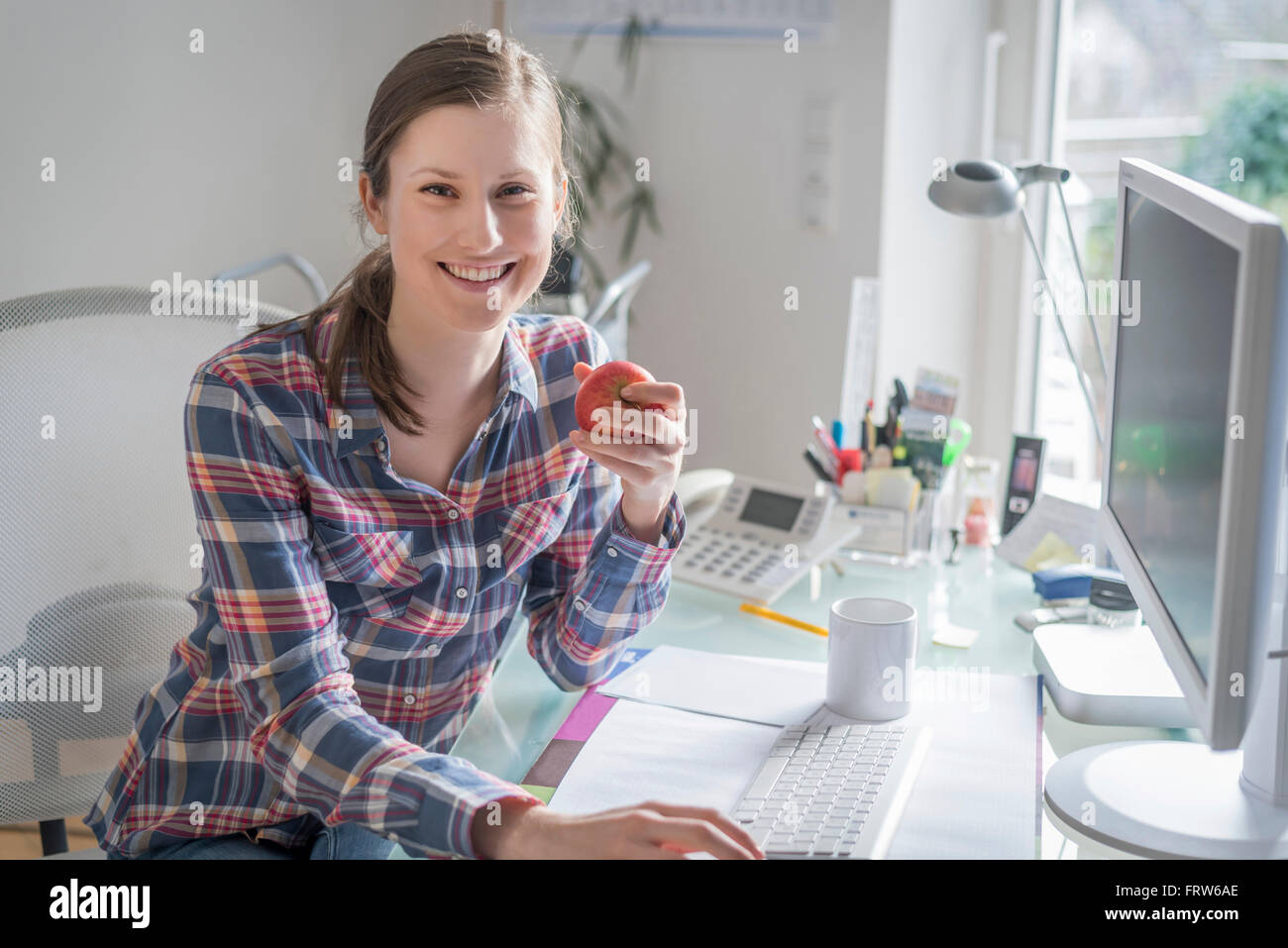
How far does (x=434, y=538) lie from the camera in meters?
1.05

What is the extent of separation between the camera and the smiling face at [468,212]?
99cm

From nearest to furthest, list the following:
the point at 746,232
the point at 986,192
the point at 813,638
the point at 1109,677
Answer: the point at 1109,677 < the point at 813,638 < the point at 986,192 < the point at 746,232

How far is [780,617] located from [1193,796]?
1.76 ft

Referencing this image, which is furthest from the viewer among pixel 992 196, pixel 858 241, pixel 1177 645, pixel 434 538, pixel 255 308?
pixel 858 241

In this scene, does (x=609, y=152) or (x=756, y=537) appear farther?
(x=609, y=152)

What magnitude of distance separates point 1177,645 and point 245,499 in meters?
0.72

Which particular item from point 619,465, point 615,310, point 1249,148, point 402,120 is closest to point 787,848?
point 619,465

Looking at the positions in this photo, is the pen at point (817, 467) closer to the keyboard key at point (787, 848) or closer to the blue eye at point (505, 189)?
the blue eye at point (505, 189)

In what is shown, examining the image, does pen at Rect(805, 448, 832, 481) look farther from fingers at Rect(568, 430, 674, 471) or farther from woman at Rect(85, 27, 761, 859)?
fingers at Rect(568, 430, 674, 471)

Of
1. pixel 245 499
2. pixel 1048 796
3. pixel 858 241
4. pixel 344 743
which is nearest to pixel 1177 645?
pixel 1048 796

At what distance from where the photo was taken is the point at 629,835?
0.72m

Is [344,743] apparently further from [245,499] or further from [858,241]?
[858,241]

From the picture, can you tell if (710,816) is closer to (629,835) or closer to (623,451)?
(629,835)

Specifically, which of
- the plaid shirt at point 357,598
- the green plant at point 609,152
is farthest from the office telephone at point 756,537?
the green plant at point 609,152
